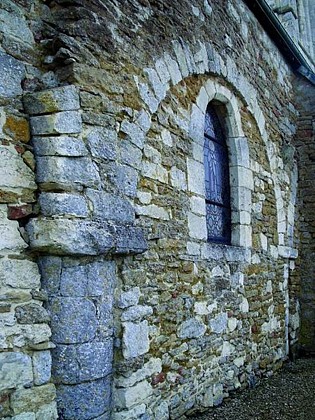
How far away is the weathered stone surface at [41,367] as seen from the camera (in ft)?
8.40

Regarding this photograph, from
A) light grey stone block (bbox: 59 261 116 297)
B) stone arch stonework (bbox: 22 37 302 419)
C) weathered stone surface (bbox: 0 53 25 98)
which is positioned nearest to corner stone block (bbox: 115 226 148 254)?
stone arch stonework (bbox: 22 37 302 419)

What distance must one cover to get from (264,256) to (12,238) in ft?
12.8

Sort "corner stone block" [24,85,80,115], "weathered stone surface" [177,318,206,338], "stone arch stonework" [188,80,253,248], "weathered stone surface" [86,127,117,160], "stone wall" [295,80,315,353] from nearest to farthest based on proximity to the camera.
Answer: "corner stone block" [24,85,80,115] → "weathered stone surface" [86,127,117,160] → "weathered stone surface" [177,318,206,338] → "stone arch stonework" [188,80,253,248] → "stone wall" [295,80,315,353]

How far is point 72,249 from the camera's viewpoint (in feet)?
8.70

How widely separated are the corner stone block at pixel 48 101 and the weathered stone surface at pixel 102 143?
0.22 m

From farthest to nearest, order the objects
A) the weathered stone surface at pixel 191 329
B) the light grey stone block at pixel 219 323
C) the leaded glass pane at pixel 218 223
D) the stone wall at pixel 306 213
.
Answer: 1. the stone wall at pixel 306 213
2. the leaded glass pane at pixel 218 223
3. the light grey stone block at pixel 219 323
4. the weathered stone surface at pixel 191 329

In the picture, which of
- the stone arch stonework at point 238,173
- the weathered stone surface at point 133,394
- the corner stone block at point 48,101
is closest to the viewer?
the corner stone block at point 48,101

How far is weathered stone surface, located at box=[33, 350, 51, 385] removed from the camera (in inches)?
101

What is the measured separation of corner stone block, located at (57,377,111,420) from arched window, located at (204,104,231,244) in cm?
231

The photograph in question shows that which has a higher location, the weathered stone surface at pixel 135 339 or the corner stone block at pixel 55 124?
the corner stone block at pixel 55 124

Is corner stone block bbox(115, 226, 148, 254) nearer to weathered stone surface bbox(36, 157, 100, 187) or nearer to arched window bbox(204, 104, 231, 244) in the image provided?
weathered stone surface bbox(36, 157, 100, 187)

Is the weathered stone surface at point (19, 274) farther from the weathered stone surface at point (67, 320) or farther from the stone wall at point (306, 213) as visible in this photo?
the stone wall at point (306, 213)

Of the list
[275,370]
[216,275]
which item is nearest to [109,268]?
[216,275]

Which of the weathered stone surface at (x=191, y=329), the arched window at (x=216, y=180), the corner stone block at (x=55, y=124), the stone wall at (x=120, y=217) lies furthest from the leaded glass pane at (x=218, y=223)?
the corner stone block at (x=55, y=124)
